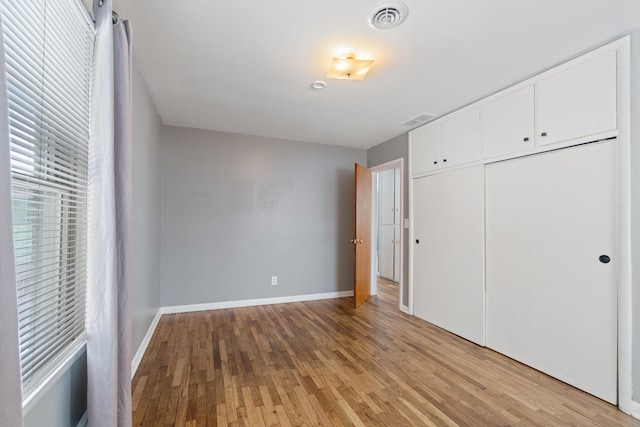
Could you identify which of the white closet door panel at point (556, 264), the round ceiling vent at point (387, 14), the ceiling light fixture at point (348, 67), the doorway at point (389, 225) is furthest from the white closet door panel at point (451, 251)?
the doorway at point (389, 225)

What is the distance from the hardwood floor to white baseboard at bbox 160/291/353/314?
53cm

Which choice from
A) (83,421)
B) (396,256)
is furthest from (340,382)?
(396,256)

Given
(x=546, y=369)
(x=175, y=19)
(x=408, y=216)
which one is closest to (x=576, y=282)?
(x=546, y=369)

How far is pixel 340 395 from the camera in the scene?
6.79 feet

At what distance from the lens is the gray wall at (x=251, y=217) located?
3945 millimetres

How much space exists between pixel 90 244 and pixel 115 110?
0.70 m

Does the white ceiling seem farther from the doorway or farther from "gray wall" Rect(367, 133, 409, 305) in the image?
the doorway

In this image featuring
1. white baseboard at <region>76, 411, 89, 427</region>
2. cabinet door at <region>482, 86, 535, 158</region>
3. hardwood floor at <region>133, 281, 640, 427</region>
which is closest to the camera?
white baseboard at <region>76, 411, 89, 427</region>

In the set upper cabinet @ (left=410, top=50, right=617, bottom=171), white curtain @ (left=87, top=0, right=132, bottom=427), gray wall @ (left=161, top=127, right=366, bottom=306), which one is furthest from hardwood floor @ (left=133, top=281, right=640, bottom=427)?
upper cabinet @ (left=410, top=50, right=617, bottom=171)

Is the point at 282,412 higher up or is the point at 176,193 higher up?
the point at 176,193

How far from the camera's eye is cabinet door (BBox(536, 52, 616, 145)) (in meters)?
2.05

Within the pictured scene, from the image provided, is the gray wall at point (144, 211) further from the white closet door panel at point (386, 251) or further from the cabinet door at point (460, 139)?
the white closet door panel at point (386, 251)

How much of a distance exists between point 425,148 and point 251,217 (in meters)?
2.58

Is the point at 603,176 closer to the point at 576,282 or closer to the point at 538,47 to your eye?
the point at 576,282
